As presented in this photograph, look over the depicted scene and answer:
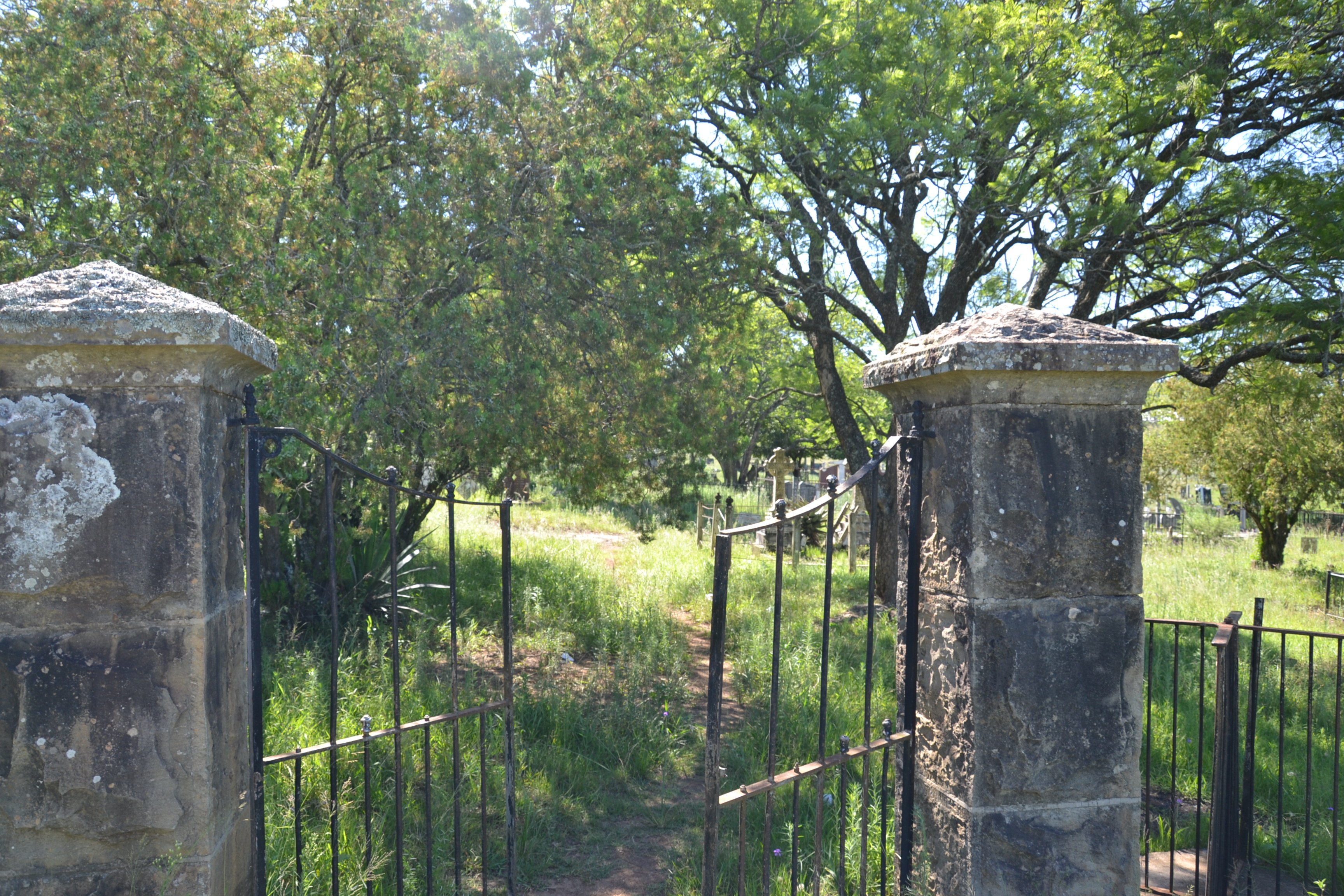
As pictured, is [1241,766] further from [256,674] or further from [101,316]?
[101,316]

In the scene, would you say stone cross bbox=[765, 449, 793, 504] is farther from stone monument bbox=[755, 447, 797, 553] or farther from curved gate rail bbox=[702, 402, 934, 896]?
curved gate rail bbox=[702, 402, 934, 896]

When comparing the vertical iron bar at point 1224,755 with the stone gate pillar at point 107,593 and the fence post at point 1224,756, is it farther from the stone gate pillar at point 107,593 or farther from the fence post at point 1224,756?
the stone gate pillar at point 107,593

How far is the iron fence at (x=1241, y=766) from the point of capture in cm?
296

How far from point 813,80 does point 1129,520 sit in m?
6.69

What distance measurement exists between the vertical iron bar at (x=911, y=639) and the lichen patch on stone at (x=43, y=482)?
2487 mm

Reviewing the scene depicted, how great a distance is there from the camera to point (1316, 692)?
739 centimetres

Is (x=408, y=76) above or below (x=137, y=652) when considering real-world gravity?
above

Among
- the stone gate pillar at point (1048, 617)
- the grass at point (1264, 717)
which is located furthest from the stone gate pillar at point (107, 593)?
the grass at point (1264, 717)

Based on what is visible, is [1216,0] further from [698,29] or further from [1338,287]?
[698,29]

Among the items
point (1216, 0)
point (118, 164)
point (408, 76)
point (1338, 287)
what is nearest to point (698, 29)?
point (408, 76)

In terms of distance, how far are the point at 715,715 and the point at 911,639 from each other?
3.29 feet

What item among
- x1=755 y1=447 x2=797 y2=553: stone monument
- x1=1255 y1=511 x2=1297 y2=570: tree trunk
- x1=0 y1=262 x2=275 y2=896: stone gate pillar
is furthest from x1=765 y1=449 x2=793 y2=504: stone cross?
x1=0 y1=262 x2=275 y2=896: stone gate pillar

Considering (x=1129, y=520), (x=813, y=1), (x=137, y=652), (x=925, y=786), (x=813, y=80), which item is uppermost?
(x=813, y=1)

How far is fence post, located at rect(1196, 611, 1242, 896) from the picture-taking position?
286cm
